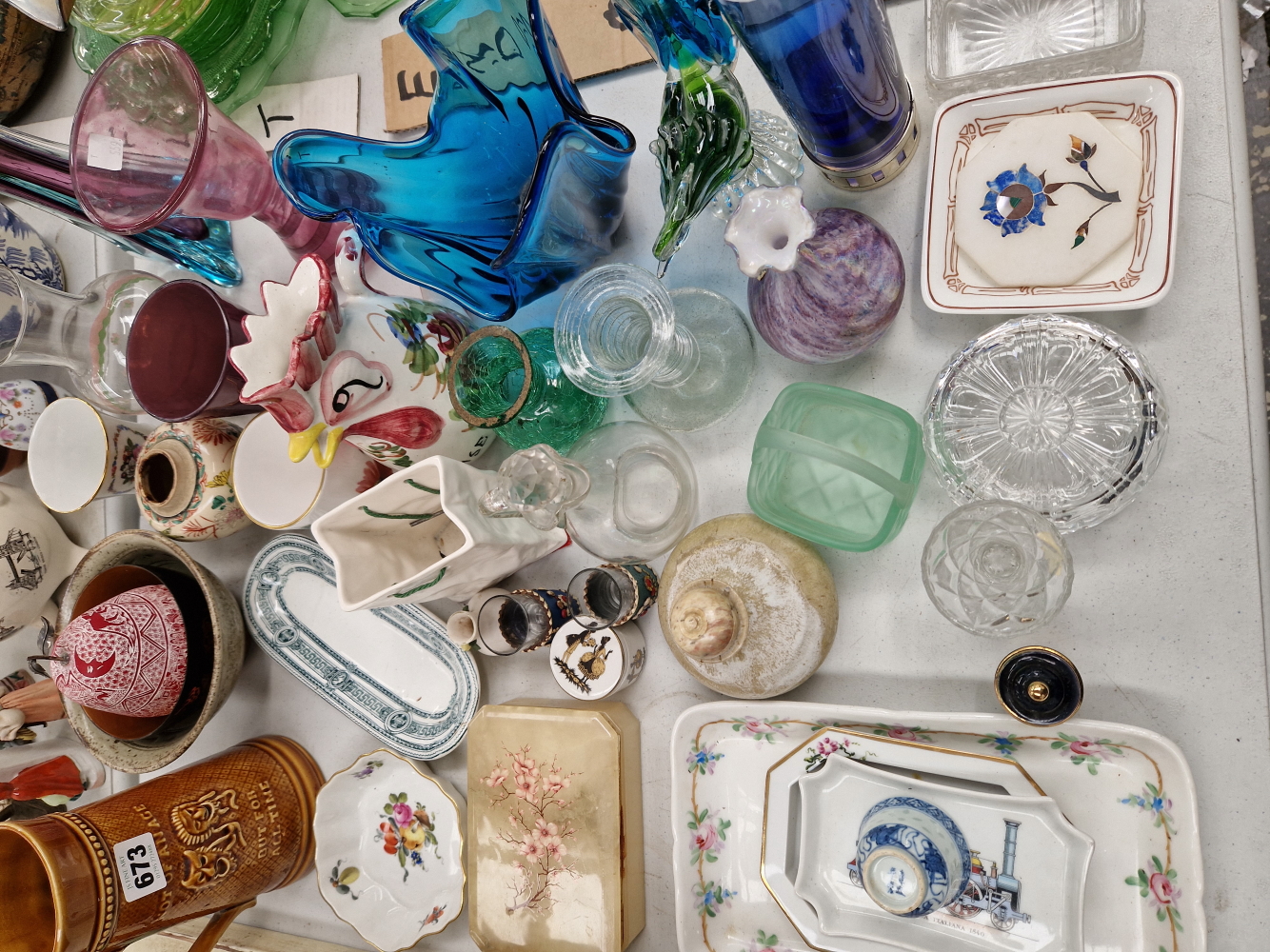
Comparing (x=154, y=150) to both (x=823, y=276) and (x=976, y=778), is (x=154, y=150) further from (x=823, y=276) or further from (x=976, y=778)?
(x=976, y=778)

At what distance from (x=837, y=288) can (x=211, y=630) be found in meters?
0.76

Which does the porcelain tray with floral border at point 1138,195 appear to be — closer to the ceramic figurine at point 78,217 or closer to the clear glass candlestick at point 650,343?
the clear glass candlestick at point 650,343

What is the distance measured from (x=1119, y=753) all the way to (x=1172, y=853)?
0.08 metres

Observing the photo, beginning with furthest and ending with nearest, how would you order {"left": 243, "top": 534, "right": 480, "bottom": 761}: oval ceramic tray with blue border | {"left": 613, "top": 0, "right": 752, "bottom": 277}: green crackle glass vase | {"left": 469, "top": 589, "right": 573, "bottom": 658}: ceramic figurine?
{"left": 243, "top": 534, "right": 480, "bottom": 761}: oval ceramic tray with blue border
{"left": 469, "top": 589, "right": 573, "bottom": 658}: ceramic figurine
{"left": 613, "top": 0, "right": 752, "bottom": 277}: green crackle glass vase

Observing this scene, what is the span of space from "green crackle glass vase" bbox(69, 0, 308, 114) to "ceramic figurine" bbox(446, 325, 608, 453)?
1.62 feet

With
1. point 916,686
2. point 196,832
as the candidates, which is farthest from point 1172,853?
point 196,832

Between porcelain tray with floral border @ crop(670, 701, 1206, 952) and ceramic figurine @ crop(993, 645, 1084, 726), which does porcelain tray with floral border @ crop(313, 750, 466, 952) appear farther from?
ceramic figurine @ crop(993, 645, 1084, 726)

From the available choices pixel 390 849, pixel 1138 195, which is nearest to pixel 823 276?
pixel 1138 195

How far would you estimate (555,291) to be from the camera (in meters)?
0.86

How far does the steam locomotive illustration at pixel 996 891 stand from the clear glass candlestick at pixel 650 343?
435 millimetres

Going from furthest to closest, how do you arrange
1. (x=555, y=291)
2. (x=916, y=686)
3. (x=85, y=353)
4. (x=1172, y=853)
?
(x=85, y=353) → (x=555, y=291) → (x=916, y=686) → (x=1172, y=853)

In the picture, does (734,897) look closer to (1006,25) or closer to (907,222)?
(907,222)

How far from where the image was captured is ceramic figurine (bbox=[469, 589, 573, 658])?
785 millimetres

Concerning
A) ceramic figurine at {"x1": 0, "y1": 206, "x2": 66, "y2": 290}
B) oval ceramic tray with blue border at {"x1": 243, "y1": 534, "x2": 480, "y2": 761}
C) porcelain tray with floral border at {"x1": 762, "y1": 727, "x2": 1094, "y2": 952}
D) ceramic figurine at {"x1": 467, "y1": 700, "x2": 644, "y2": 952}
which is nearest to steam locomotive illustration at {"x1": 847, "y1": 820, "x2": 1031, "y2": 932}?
porcelain tray with floral border at {"x1": 762, "y1": 727, "x2": 1094, "y2": 952}
